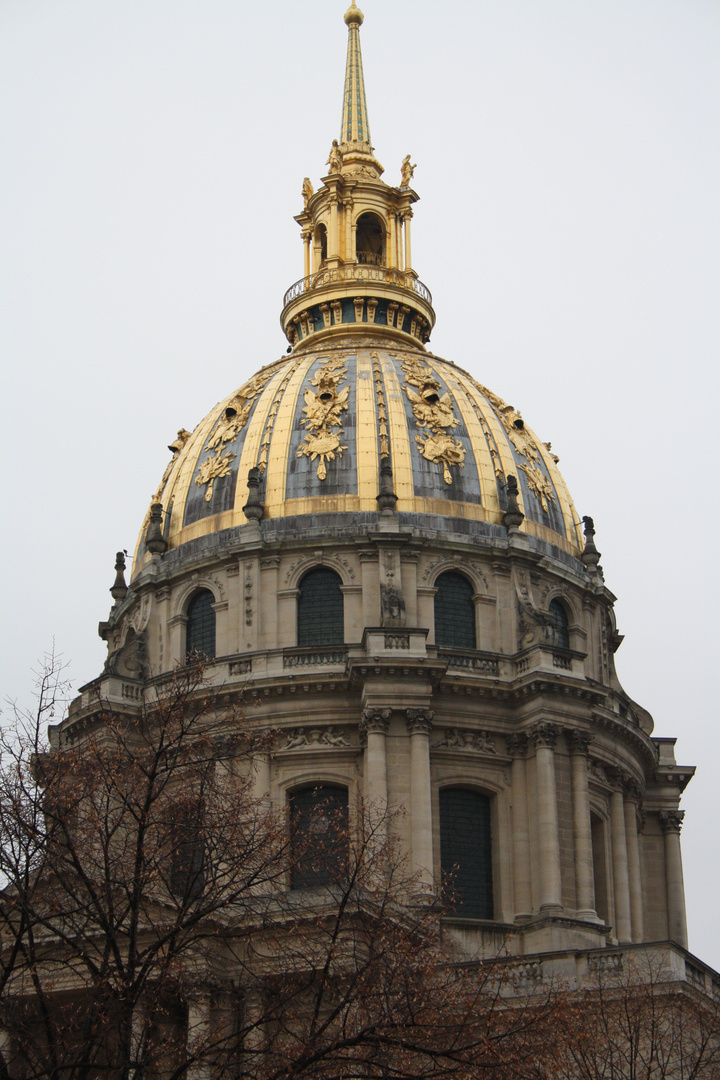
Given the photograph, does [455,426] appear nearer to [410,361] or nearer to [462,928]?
[410,361]

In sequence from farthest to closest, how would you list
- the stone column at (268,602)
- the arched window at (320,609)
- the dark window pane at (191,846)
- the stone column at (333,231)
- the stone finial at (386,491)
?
1. the stone column at (333,231)
2. the stone finial at (386,491)
3. the arched window at (320,609)
4. the stone column at (268,602)
5. the dark window pane at (191,846)

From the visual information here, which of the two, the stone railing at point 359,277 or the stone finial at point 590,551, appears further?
the stone railing at point 359,277

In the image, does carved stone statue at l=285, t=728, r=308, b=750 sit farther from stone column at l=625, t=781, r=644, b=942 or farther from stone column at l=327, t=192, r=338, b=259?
stone column at l=327, t=192, r=338, b=259

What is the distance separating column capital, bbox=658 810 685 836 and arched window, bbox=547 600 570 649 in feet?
23.8

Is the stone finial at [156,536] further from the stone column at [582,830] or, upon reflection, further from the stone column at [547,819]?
the stone column at [582,830]

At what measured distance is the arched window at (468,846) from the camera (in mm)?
54125

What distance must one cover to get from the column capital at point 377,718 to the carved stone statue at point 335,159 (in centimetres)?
2854

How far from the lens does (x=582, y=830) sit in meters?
54.7

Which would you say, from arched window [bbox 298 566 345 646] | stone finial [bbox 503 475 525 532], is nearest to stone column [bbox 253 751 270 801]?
arched window [bbox 298 566 345 646]

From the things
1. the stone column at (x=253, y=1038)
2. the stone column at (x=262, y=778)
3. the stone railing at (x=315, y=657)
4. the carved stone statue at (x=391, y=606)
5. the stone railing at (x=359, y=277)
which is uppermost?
the stone railing at (x=359, y=277)

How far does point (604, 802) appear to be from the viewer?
5834cm

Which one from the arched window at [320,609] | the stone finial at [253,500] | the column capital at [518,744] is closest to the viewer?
the column capital at [518,744]

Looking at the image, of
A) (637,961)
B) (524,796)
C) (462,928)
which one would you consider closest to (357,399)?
(524,796)

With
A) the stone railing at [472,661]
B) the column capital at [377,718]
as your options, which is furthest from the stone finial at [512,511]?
the column capital at [377,718]
